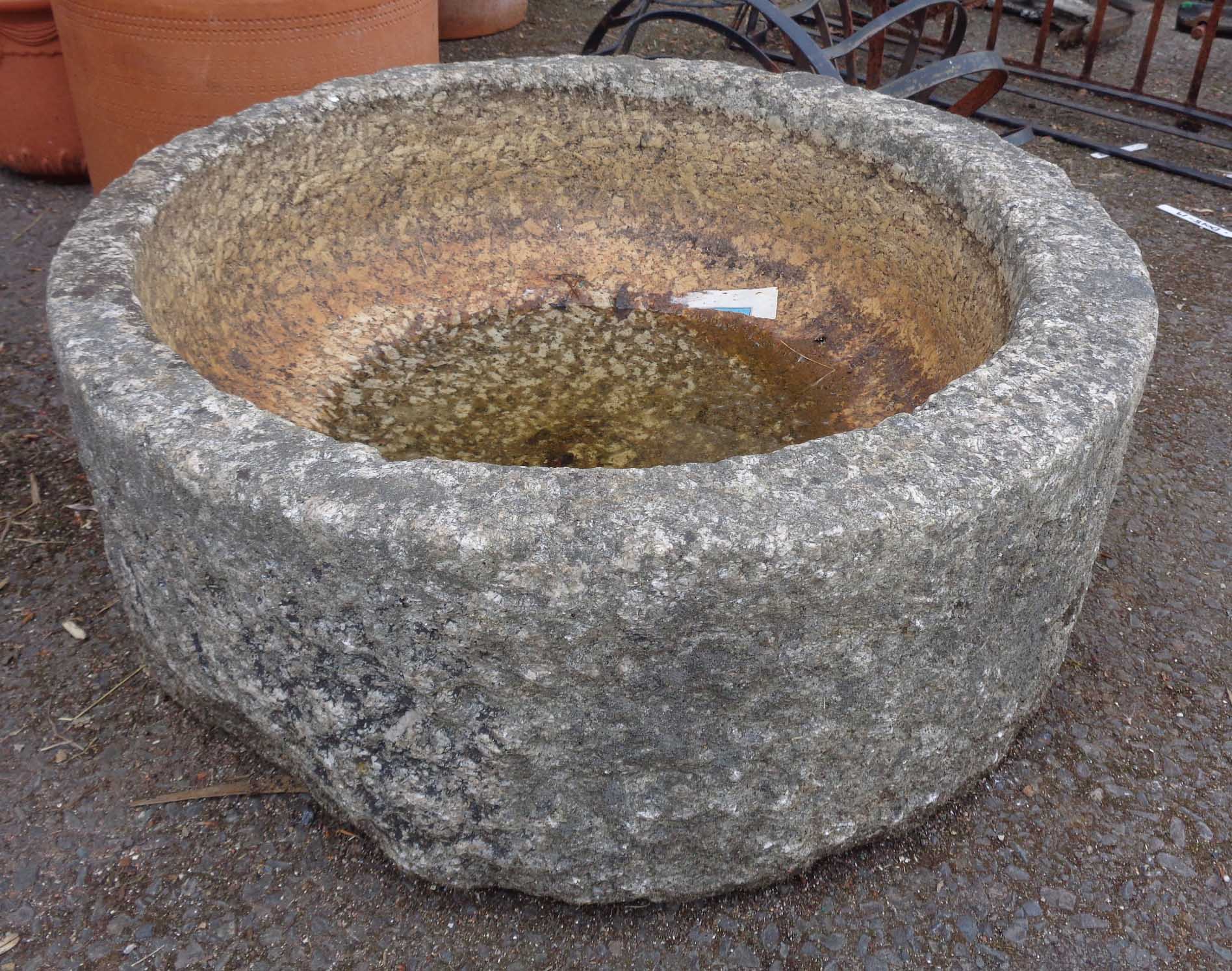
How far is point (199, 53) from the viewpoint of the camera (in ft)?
8.67

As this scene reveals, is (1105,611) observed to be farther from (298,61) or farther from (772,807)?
(298,61)

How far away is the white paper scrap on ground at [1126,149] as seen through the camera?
13.3 ft

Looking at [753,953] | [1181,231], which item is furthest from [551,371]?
[1181,231]

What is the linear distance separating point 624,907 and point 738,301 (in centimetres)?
157

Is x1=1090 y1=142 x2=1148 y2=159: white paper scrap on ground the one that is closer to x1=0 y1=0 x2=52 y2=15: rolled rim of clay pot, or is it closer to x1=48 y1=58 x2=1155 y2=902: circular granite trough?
x1=48 y1=58 x2=1155 y2=902: circular granite trough

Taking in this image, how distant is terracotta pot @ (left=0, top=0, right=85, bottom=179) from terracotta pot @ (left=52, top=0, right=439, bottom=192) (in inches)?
26.9

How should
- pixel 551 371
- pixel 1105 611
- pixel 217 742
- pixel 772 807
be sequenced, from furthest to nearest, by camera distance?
pixel 551 371, pixel 1105 611, pixel 217 742, pixel 772 807

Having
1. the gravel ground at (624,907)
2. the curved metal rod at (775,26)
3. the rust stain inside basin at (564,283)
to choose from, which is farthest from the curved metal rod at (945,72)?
the gravel ground at (624,907)

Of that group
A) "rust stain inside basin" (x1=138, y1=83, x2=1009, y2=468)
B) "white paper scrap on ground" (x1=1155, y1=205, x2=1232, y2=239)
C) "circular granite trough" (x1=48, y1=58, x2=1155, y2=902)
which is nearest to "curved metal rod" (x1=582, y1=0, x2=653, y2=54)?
"rust stain inside basin" (x1=138, y1=83, x2=1009, y2=468)

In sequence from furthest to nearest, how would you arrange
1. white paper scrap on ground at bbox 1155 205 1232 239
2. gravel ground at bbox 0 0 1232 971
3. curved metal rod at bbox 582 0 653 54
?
curved metal rod at bbox 582 0 653 54, white paper scrap on ground at bbox 1155 205 1232 239, gravel ground at bbox 0 0 1232 971

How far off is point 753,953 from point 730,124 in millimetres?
1832

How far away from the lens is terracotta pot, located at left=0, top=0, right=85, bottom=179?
11.0 feet

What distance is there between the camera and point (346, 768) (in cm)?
152

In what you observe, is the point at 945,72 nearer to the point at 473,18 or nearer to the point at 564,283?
the point at 564,283
